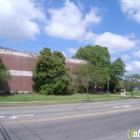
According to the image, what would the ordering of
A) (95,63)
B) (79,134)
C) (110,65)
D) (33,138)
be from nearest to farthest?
(33,138) < (79,134) < (95,63) < (110,65)

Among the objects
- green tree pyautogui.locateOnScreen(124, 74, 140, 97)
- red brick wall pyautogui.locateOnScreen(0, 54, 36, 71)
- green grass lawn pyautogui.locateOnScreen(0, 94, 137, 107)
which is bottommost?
green grass lawn pyautogui.locateOnScreen(0, 94, 137, 107)

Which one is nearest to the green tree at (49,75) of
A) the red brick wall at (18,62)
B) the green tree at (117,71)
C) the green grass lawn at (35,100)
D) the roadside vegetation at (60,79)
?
the roadside vegetation at (60,79)

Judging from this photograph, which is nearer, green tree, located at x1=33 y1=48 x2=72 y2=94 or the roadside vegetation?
the roadside vegetation

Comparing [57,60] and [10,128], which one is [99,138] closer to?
[10,128]

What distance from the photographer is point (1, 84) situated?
34.2 m

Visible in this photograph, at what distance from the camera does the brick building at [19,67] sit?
35156mm

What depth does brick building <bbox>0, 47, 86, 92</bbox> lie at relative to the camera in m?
35.2

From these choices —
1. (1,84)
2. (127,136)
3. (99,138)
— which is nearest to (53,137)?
(99,138)

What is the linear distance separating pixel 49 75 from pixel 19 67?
5.58 metres

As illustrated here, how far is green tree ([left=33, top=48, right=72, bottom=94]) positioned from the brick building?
1351 mm

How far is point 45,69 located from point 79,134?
30785mm

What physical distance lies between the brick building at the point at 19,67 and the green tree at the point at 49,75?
1.35 meters

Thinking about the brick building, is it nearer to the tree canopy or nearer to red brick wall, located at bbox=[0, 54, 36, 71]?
red brick wall, located at bbox=[0, 54, 36, 71]

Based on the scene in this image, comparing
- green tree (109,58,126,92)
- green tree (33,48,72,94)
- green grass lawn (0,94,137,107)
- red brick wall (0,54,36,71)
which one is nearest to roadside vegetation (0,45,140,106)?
green tree (33,48,72,94)
